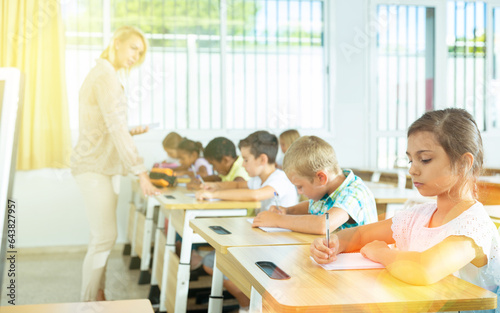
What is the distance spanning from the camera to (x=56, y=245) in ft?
14.8

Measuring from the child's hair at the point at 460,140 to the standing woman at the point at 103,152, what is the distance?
153cm

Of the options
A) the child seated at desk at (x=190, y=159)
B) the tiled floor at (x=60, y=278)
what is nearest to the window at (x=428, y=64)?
the child seated at desk at (x=190, y=159)

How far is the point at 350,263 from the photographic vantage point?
1228 mm

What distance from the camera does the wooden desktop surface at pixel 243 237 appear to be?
1.49 meters

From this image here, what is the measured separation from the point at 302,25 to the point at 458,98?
69.0 inches

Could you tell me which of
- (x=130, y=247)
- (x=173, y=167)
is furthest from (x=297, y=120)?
(x=130, y=247)

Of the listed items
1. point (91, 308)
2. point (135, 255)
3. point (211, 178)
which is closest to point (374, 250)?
point (91, 308)

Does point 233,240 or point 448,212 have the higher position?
point 448,212

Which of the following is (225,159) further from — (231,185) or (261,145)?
(261,145)

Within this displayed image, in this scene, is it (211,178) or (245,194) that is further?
(211,178)

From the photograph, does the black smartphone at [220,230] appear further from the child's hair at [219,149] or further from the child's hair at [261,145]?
the child's hair at [219,149]

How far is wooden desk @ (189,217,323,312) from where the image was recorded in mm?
1478

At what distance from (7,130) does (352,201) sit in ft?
3.89

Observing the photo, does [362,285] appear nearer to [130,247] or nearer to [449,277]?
[449,277]
